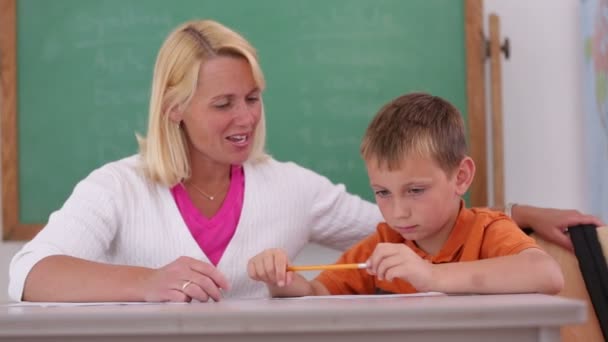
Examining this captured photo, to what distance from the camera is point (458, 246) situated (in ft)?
4.77

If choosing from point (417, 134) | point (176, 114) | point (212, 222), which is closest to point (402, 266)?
point (417, 134)

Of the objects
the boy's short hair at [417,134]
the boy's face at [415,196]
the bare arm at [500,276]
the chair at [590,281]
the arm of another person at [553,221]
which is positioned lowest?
the chair at [590,281]

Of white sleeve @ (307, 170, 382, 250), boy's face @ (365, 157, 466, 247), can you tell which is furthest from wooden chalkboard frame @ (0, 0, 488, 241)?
boy's face @ (365, 157, 466, 247)

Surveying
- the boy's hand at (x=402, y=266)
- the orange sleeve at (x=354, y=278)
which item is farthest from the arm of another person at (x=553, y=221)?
the boy's hand at (x=402, y=266)

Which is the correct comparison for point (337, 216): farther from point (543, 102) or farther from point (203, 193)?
point (543, 102)

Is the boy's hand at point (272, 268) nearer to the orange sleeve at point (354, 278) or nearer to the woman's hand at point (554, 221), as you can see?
the orange sleeve at point (354, 278)

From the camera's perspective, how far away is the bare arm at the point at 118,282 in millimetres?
1295

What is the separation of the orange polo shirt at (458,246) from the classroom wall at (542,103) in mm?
932

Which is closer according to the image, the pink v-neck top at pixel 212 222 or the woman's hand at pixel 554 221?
the woman's hand at pixel 554 221

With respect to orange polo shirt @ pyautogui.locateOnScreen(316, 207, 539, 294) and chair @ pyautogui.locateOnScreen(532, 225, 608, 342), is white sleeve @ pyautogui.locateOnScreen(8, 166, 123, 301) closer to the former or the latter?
orange polo shirt @ pyautogui.locateOnScreen(316, 207, 539, 294)

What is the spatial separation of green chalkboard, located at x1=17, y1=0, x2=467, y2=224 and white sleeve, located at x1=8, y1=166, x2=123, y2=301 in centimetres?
74

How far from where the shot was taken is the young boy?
139 centimetres

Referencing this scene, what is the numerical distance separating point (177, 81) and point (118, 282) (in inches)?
24.2

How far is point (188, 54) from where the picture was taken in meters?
1.84
